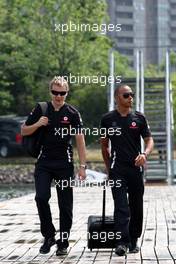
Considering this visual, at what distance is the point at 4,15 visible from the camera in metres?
37.7

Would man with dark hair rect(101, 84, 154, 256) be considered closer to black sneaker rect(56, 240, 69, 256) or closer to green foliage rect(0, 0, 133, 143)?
black sneaker rect(56, 240, 69, 256)

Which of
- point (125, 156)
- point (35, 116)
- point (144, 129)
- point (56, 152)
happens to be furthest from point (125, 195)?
point (35, 116)

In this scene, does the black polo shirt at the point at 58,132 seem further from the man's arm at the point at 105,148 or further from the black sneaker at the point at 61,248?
the black sneaker at the point at 61,248

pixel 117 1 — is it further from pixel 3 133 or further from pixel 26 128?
pixel 26 128

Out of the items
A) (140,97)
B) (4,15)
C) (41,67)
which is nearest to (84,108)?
(41,67)

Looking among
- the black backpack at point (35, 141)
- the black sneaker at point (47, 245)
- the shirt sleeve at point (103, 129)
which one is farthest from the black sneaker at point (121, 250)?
the black backpack at point (35, 141)

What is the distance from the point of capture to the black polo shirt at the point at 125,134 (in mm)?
6547

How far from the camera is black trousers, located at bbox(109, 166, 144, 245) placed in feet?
21.3

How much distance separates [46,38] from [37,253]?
27.8 m

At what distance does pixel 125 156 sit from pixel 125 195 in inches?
15.0

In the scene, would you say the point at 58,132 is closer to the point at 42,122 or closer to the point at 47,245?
the point at 42,122

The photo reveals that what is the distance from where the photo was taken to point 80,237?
26.7 ft

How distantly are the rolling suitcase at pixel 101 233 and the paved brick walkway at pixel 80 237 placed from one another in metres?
0.10

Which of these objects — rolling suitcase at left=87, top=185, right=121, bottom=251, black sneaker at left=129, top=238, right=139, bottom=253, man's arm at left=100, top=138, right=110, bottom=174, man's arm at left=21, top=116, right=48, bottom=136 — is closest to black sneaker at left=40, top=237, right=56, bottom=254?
rolling suitcase at left=87, top=185, right=121, bottom=251
